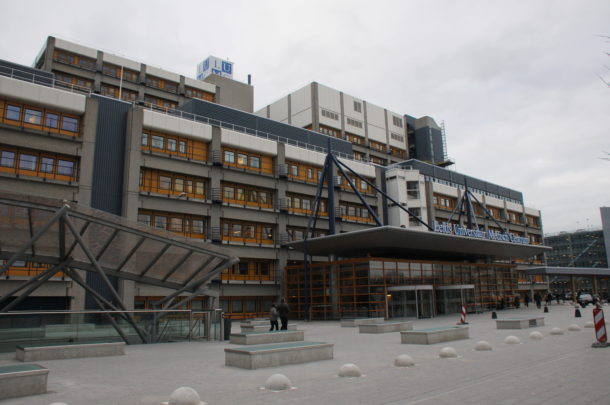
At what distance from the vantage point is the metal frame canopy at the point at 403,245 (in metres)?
38.8

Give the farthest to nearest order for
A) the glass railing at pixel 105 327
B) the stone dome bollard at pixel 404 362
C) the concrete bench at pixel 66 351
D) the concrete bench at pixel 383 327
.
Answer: the concrete bench at pixel 383 327 < the glass railing at pixel 105 327 < the concrete bench at pixel 66 351 < the stone dome bollard at pixel 404 362

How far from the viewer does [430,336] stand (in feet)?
62.7

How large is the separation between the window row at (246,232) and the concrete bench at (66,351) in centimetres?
2779

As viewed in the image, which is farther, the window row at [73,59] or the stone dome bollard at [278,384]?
the window row at [73,59]

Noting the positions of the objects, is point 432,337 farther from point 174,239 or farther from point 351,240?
point 351,240

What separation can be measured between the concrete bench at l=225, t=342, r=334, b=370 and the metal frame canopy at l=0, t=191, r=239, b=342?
858 centimetres

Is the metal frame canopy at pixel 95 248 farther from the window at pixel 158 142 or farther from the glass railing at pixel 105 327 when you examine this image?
the window at pixel 158 142

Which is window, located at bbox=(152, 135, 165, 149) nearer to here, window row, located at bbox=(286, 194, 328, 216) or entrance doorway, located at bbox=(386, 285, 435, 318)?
window row, located at bbox=(286, 194, 328, 216)

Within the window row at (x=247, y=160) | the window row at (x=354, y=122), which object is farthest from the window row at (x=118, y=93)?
the window row at (x=354, y=122)

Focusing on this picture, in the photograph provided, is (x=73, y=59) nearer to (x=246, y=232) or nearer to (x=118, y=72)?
(x=118, y=72)

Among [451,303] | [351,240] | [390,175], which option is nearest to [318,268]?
[351,240]

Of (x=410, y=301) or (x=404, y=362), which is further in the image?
(x=410, y=301)

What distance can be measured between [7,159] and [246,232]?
827 inches

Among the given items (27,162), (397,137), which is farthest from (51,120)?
(397,137)
